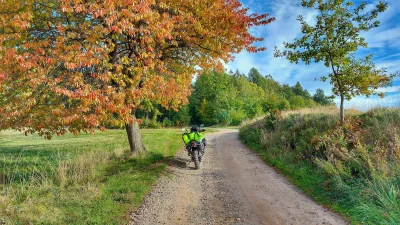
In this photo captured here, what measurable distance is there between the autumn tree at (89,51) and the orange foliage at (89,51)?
0.03 metres

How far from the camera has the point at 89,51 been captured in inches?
244

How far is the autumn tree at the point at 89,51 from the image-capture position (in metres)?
6.05

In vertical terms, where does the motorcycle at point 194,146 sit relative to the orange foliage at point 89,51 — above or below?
below

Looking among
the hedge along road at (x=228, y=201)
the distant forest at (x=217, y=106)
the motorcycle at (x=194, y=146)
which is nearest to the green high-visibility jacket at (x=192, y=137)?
the motorcycle at (x=194, y=146)

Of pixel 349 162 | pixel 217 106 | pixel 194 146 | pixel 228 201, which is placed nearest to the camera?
pixel 228 201

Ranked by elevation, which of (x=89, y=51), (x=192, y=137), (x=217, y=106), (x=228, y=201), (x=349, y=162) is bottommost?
(x=228, y=201)

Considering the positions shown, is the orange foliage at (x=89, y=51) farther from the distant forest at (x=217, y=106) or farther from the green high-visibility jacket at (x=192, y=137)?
the distant forest at (x=217, y=106)

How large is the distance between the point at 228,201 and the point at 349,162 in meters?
3.74

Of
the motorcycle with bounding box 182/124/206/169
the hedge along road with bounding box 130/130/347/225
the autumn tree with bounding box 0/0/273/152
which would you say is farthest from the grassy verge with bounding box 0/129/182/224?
the autumn tree with bounding box 0/0/273/152

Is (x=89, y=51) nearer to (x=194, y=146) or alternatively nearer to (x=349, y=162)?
(x=194, y=146)

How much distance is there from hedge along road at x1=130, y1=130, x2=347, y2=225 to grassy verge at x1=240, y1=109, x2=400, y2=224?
50 cm

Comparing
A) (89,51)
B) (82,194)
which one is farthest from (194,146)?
(89,51)

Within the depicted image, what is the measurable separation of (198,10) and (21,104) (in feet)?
19.4

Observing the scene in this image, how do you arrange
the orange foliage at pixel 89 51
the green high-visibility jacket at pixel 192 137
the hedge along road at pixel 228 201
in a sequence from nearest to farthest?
the hedge along road at pixel 228 201 < the orange foliage at pixel 89 51 < the green high-visibility jacket at pixel 192 137
